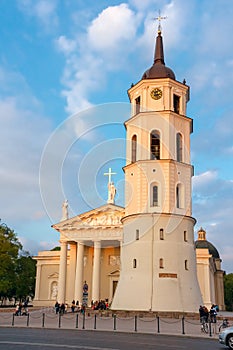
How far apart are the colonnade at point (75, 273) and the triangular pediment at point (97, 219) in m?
2.34

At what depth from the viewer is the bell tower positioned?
117 ft

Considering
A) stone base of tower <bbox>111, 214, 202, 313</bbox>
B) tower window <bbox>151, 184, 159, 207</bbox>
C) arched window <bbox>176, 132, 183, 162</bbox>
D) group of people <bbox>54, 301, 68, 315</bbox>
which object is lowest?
group of people <bbox>54, 301, 68, 315</bbox>

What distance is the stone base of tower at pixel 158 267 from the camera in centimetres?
3525

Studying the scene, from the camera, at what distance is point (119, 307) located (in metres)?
36.4

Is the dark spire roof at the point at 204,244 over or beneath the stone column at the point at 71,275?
over

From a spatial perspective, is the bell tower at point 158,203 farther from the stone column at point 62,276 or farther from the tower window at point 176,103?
the stone column at point 62,276

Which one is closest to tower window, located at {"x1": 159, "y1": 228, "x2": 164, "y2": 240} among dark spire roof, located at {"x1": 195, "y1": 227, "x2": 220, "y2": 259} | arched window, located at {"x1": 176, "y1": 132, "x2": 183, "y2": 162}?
arched window, located at {"x1": 176, "y1": 132, "x2": 183, "y2": 162}

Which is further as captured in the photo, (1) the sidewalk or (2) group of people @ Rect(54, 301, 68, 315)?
(2) group of people @ Rect(54, 301, 68, 315)

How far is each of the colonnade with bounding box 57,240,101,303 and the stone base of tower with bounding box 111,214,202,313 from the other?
19.7m

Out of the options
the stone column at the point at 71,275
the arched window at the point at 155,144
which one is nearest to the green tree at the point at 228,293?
the stone column at the point at 71,275

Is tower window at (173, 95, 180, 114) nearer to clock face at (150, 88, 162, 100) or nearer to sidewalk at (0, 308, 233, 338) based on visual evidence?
clock face at (150, 88, 162, 100)

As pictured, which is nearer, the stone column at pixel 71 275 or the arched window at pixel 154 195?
the arched window at pixel 154 195

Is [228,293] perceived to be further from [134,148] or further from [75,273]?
[134,148]

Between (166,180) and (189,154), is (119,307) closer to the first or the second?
(166,180)
